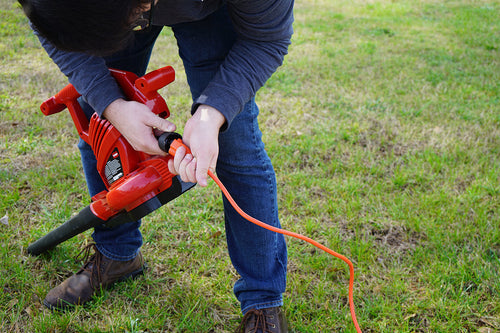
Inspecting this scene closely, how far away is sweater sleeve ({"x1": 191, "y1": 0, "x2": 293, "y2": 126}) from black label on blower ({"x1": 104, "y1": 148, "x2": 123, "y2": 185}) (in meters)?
0.37

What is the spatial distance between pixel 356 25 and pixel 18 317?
6065 mm

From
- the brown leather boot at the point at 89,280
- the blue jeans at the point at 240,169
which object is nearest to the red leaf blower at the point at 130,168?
the blue jeans at the point at 240,169

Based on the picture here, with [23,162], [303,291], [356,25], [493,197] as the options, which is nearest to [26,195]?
[23,162]

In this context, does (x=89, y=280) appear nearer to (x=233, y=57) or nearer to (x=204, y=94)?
(x=204, y=94)

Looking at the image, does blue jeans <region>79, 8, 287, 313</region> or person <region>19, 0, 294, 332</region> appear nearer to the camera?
person <region>19, 0, 294, 332</region>

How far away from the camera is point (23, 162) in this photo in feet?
8.71

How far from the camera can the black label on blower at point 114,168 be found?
1.45 metres

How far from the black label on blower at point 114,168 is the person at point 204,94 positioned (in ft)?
0.49

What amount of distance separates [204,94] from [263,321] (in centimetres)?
91

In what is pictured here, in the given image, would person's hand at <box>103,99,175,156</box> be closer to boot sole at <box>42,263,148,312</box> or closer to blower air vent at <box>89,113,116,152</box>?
blower air vent at <box>89,113,116,152</box>

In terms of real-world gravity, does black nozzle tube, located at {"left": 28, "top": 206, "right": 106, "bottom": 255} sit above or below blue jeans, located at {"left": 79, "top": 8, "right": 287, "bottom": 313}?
below

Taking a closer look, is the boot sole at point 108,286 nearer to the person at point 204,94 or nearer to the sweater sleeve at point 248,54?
the person at point 204,94

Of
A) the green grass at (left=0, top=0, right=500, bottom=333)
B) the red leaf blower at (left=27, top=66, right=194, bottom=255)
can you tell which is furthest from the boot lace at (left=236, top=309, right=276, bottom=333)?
the red leaf blower at (left=27, top=66, right=194, bottom=255)

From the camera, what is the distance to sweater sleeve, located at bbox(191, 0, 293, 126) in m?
1.21
